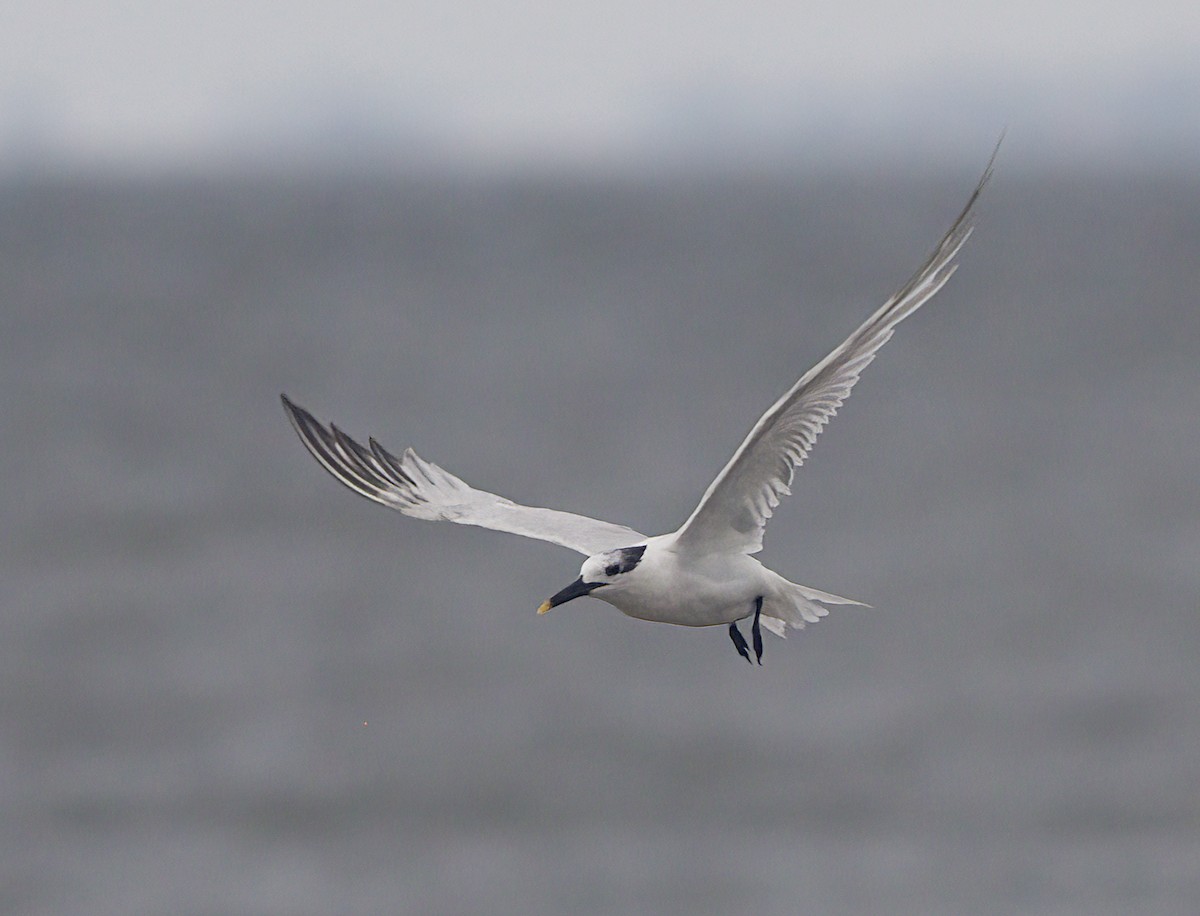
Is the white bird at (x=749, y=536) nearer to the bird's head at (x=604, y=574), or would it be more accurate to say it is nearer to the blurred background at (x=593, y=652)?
the bird's head at (x=604, y=574)

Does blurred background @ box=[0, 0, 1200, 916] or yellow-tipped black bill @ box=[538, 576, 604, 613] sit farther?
blurred background @ box=[0, 0, 1200, 916]

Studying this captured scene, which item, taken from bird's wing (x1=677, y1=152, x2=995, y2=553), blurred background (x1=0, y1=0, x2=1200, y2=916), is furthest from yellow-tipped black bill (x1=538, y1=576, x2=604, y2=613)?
blurred background (x1=0, y1=0, x2=1200, y2=916)

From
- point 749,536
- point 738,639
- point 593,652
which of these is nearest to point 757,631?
point 738,639

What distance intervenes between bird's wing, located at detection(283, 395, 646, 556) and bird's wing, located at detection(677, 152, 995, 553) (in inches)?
64.8

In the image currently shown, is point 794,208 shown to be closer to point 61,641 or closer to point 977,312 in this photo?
point 977,312

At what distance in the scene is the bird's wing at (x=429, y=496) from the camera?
49.1 feet

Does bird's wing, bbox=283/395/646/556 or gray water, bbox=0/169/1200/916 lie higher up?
gray water, bbox=0/169/1200/916

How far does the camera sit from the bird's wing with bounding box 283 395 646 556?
Result: 15.0 meters

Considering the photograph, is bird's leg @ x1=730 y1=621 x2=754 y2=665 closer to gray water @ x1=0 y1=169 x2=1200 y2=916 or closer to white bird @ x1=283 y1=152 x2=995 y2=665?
white bird @ x1=283 y1=152 x2=995 y2=665

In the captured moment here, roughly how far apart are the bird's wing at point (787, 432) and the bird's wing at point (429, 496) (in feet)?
5.40

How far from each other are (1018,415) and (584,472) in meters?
28.2

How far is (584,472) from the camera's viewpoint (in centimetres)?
7600

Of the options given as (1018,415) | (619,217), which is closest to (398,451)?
(1018,415)

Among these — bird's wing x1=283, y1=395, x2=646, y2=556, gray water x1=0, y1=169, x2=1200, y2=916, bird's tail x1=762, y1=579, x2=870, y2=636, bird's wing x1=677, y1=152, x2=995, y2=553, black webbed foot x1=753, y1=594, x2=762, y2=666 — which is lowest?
black webbed foot x1=753, y1=594, x2=762, y2=666
